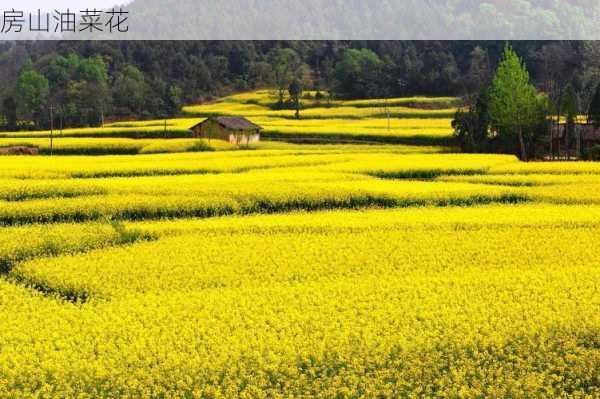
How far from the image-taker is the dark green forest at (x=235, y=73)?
106 meters

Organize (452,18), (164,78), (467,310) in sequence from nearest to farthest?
(467,310), (164,78), (452,18)

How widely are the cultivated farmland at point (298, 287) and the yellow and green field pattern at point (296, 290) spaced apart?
0.17 feet

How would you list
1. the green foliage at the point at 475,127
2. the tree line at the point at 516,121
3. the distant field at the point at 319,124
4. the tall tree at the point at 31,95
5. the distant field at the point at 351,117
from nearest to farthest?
the tree line at the point at 516,121, the green foliage at the point at 475,127, the distant field at the point at 319,124, the distant field at the point at 351,117, the tall tree at the point at 31,95

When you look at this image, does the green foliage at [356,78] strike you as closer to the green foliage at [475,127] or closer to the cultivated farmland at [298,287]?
the green foliage at [475,127]

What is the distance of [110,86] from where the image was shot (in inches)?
4761

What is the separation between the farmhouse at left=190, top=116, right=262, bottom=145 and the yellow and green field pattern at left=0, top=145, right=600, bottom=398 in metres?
34.0

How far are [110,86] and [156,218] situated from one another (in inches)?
3743

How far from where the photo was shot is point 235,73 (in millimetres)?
139875

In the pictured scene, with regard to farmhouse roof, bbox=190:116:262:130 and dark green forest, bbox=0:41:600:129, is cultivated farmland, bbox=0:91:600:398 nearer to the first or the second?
farmhouse roof, bbox=190:116:262:130


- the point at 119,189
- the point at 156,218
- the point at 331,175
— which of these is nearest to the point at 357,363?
the point at 156,218

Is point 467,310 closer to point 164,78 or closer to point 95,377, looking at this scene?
point 95,377

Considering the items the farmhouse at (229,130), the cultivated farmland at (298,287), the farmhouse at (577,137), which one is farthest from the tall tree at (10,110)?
the cultivated farmland at (298,287)

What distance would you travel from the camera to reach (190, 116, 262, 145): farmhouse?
69750mm

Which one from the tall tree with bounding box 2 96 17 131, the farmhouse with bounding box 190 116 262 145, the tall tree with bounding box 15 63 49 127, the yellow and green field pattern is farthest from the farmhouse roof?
the tall tree with bounding box 15 63 49 127
